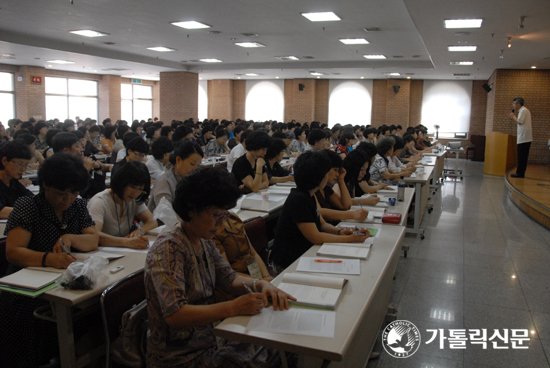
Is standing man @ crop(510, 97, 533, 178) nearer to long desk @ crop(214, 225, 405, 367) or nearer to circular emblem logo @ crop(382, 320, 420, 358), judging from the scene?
circular emblem logo @ crop(382, 320, 420, 358)

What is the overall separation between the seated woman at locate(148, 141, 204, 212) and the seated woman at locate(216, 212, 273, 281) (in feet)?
3.89

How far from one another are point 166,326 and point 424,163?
7.78m

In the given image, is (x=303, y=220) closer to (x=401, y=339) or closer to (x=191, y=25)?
(x=401, y=339)

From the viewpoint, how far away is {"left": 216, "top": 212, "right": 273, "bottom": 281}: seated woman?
8.34 ft

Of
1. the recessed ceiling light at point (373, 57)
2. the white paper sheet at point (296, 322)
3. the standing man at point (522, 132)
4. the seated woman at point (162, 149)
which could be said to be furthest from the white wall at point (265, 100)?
the white paper sheet at point (296, 322)

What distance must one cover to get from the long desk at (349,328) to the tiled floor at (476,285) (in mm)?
526

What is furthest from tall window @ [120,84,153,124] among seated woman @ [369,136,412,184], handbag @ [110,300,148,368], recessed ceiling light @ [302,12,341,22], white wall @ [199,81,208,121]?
handbag @ [110,300,148,368]

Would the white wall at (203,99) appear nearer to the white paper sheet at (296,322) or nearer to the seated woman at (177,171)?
the seated woman at (177,171)

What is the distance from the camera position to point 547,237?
240 inches

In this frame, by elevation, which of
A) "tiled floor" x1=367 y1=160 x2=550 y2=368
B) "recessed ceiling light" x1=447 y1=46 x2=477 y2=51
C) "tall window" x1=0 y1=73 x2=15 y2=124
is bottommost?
"tiled floor" x1=367 y1=160 x2=550 y2=368

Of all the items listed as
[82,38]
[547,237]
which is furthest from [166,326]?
[82,38]

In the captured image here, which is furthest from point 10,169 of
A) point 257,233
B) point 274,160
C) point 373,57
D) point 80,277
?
point 373,57

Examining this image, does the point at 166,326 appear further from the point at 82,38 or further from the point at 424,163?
the point at 82,38

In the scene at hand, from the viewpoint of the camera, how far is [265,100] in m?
22.0
